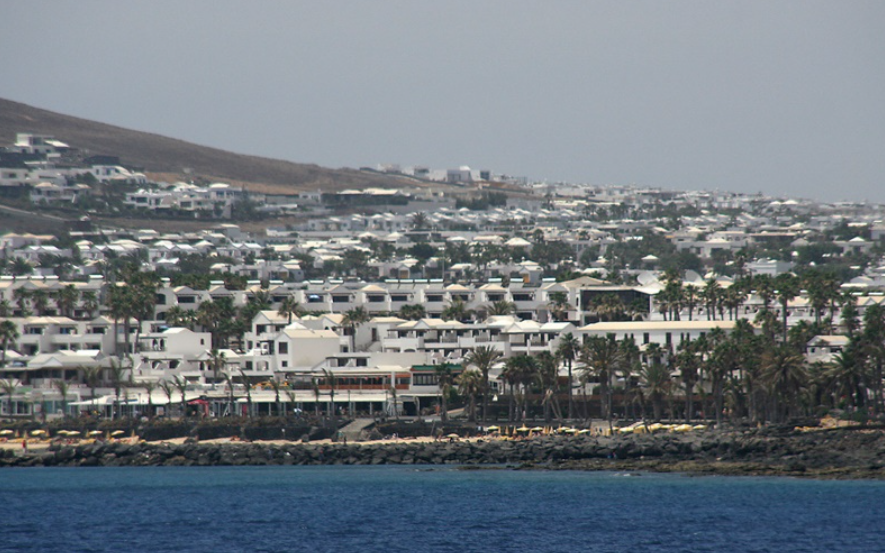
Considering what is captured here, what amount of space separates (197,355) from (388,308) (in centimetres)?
Result: 2698

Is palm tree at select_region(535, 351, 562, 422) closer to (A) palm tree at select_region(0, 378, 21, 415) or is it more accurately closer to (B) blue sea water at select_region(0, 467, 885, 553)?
(B) blue sea water at select_region(0, 467, 885, 553)

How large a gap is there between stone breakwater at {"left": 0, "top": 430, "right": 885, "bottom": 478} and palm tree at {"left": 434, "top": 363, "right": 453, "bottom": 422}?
6.90 meters

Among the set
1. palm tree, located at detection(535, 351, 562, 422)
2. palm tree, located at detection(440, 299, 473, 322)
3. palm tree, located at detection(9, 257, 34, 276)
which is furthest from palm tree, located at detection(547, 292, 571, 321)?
palm tree, located at detection(9, 257, 34, 276)

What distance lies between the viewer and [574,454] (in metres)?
95.7

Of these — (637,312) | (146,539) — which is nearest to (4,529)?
(146,539)

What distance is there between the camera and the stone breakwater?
87062 millimetres

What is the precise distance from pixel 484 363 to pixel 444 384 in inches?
152

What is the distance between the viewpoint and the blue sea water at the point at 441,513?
2630 inches

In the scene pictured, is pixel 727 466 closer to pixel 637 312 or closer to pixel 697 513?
pixel 697 513

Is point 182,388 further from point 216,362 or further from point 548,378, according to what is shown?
point 548,378

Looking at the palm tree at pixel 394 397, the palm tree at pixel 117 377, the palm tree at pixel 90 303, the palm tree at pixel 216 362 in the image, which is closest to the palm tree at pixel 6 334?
the palm tree at pixel 117 377

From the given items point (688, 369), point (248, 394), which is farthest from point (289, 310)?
point (688, 369)

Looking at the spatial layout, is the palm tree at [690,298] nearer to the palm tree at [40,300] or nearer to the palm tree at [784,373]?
the palm tree at [784,373]

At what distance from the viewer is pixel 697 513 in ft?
239
